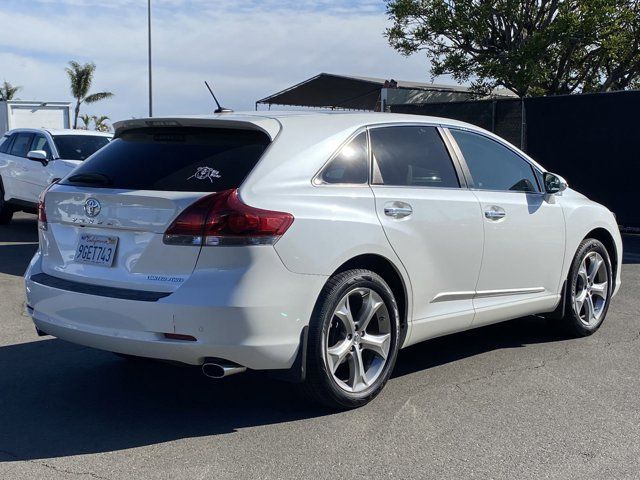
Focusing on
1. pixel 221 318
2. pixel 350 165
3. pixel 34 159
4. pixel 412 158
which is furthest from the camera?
pixel 34 159

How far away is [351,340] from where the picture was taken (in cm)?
455

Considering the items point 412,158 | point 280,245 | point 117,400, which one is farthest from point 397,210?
point 117,400

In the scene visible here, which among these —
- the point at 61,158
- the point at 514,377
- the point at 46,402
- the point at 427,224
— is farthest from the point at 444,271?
the point at 61,158

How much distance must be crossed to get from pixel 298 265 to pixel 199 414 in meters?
1.09

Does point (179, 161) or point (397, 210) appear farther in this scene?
point (397, 210)

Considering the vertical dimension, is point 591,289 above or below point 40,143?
below

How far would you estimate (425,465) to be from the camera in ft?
12.5

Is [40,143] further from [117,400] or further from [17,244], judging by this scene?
[117,400]

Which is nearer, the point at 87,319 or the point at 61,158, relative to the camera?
the point at 87,319

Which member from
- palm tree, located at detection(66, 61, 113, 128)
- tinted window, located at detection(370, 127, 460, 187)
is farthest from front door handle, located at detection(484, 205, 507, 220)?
palm tree, located at detection(66, 61, 113, 128)

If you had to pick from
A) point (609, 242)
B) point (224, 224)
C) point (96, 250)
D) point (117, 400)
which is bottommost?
point (117, 400)

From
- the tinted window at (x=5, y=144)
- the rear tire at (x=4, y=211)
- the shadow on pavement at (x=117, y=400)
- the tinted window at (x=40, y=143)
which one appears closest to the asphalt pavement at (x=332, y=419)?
the shadow on pavement at (x=117, y=400)

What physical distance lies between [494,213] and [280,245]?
6.37 feet

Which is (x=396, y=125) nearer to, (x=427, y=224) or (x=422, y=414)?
(x=427, y=224)
